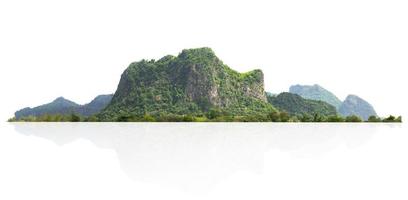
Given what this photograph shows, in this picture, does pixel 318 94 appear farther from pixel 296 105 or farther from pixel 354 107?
pixel 296 105

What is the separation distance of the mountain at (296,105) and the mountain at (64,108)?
1692 inches

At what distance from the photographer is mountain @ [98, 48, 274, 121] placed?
99312mm

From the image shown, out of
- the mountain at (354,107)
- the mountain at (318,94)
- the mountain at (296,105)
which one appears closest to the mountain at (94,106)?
the mountain at (296,105)

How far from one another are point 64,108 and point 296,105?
180 feet

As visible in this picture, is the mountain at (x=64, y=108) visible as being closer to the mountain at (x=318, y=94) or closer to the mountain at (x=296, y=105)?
the mountain at (x=296, y=105)

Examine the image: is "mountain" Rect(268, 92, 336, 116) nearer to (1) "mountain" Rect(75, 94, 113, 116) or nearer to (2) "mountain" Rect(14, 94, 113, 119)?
(1) "mountain" Rect(75, 94, 113, 116)

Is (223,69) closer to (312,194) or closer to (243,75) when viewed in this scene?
(243,75)

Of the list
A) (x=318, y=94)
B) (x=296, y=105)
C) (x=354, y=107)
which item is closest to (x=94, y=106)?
(x=296, y=105)

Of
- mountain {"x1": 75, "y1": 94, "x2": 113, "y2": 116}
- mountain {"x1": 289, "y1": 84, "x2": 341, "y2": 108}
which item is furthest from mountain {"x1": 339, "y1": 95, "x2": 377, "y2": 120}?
mountain {"x1": 75, "y1": 94, "x2": 113, "y2": 116}

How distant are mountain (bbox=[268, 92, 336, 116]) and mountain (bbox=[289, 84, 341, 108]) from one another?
66.0m

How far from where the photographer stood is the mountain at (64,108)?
121806 millimetres

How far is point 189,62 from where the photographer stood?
104938 millimetres

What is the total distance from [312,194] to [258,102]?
97.7 m

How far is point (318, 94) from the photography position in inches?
7156
